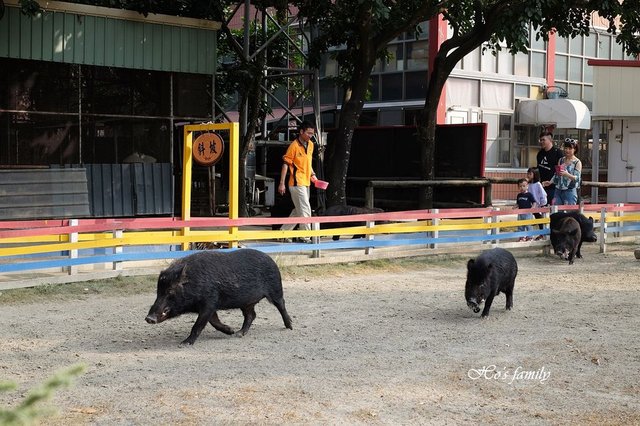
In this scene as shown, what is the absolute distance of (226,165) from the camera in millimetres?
19578

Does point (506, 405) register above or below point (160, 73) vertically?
below

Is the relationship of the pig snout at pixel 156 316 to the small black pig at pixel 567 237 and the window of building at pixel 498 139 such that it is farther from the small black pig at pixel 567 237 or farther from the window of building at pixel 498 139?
the window of building at pixel 498 139

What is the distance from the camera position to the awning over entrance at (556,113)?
1042 inches

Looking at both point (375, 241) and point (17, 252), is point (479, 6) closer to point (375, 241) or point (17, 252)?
point (375, 241)

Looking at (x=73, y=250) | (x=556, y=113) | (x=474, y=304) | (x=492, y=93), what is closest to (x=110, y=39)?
(x=73, y=250)

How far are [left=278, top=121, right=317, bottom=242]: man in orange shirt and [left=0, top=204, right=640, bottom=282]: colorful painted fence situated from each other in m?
0.35

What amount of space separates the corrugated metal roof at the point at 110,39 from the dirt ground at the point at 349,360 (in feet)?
18.3

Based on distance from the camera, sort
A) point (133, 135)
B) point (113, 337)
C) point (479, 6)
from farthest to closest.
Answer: point (479, 6) → point (133, 135) → point (113, 337)

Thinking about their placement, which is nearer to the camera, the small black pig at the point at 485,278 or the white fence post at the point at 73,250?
the small black pig at the point at 485,278

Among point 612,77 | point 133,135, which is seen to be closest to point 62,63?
point 133,135

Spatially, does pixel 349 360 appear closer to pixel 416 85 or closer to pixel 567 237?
pixel 567 237

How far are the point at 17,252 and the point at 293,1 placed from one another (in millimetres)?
10472

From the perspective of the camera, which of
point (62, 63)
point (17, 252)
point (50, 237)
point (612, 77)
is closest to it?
point (17, 252)

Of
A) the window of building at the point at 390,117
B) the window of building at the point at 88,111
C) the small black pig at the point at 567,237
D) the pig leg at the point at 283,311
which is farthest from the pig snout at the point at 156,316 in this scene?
the window of building at the point at 390,117
